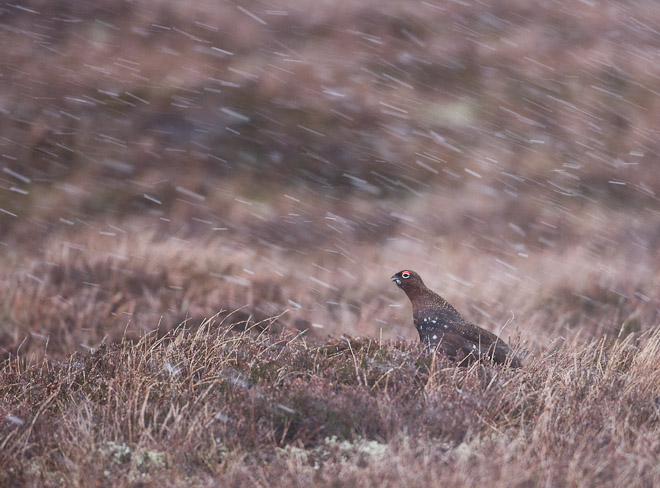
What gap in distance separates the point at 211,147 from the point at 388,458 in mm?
12080

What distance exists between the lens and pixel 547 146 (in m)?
16.2

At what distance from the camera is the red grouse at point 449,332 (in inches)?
223

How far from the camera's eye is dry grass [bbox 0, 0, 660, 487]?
14.1ft

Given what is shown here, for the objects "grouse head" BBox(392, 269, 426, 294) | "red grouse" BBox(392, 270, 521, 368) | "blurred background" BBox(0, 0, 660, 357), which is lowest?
"blurred background" BBox(0, 0, 660, 357)

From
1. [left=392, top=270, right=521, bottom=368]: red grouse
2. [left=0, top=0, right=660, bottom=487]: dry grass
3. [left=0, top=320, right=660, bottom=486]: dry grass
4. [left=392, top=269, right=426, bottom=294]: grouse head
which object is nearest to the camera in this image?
[left=0, top=320, right=660, bottom=486]: dry grass

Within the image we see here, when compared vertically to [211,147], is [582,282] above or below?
above

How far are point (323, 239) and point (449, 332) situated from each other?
7.16 metres

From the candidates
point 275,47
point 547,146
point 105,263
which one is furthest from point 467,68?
point 105,263

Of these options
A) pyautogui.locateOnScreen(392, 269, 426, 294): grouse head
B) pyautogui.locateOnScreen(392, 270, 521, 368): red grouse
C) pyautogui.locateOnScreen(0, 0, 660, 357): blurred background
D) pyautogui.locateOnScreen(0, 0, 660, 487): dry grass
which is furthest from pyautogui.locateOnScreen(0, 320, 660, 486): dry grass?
pyautogui.locateOnScreen(0, 0, 660, 357): blurred background

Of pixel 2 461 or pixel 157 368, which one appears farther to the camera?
pixel 157 368

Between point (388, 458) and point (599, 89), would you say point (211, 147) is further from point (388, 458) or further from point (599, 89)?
point (388, 458)

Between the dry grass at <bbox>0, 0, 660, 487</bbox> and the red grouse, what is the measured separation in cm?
19

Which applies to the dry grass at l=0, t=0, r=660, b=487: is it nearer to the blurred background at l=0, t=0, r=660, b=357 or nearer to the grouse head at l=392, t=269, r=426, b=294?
the blurred background at l=0, t=0, r=660, b=357

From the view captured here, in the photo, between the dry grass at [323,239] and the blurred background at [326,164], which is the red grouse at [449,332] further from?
the blurred background at [326,164]
